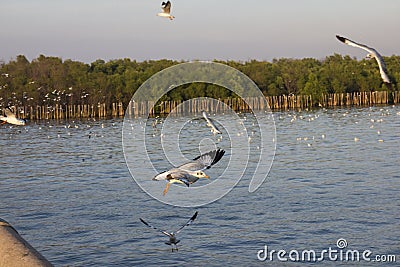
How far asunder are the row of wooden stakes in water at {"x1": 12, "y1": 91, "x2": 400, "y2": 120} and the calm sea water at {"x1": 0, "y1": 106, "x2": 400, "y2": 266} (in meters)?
58.0

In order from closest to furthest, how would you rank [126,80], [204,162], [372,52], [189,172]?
[189,172] → [204,162] → [372,52] → [126,80]

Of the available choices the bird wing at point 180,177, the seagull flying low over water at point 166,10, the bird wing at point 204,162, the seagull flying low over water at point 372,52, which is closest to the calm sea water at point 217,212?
the bird wing at point 204,162

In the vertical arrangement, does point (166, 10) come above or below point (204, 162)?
above

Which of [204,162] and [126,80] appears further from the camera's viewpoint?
[126,80]

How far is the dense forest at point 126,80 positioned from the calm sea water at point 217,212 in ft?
207

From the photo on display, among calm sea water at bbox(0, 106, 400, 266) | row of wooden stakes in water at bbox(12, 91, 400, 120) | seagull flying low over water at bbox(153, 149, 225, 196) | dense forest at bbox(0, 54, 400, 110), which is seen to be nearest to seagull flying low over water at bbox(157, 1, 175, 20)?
seagull flying low over water at bbox(153, 149, 225, 196)

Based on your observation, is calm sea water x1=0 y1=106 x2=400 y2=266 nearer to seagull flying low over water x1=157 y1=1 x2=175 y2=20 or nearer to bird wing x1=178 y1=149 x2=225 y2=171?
bird wing x1=178 y1=149 x2=225 y2=171

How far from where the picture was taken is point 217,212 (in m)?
19.2

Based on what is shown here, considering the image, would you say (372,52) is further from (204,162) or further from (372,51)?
(204,162)

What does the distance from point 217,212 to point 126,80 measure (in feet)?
271

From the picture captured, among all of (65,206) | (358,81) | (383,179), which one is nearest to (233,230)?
(65,206)

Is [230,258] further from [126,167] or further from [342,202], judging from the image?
[126,167]

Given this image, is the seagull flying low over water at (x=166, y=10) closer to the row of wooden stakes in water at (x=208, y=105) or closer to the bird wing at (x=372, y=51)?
the bird wing at (x=372, y=51)

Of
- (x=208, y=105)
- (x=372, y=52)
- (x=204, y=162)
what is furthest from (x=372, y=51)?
(x=208, y=105)
